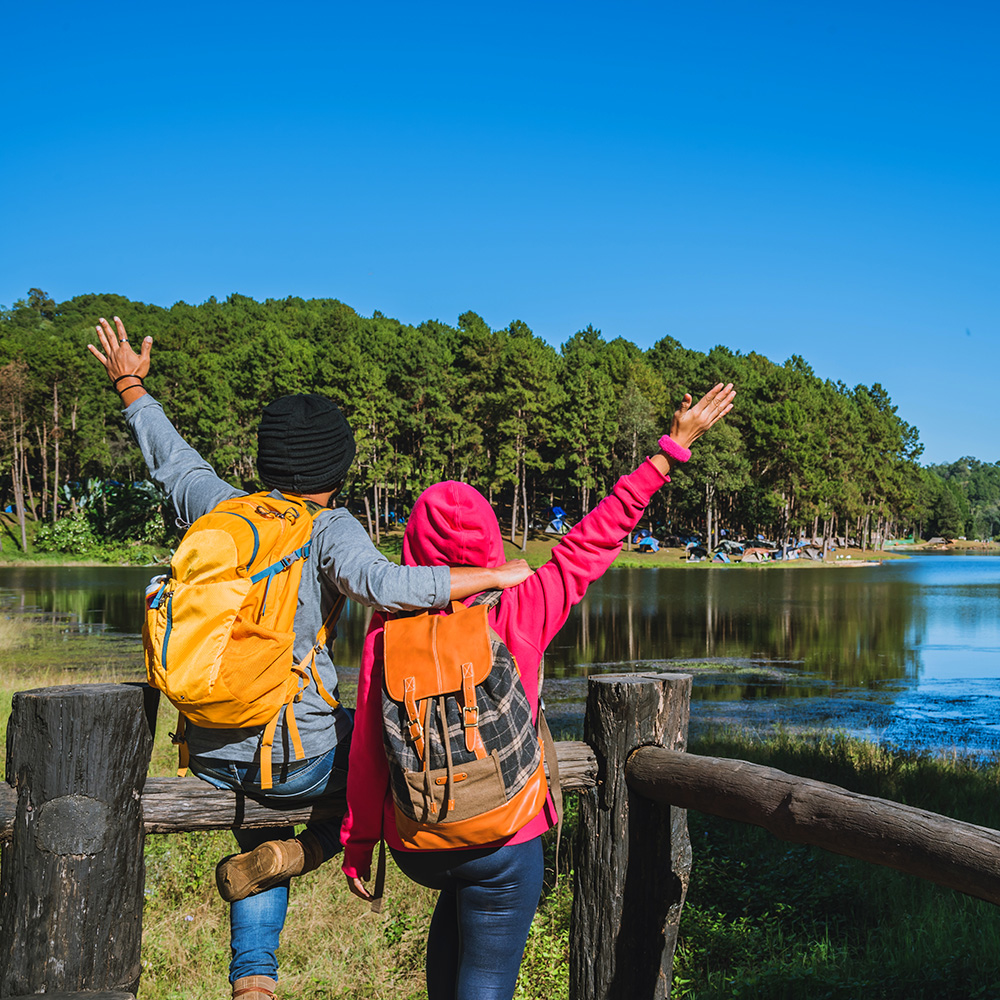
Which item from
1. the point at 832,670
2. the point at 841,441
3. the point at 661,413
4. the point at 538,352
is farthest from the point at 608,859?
the point at 841,441

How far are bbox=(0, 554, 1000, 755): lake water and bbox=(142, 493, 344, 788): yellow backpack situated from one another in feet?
36.6

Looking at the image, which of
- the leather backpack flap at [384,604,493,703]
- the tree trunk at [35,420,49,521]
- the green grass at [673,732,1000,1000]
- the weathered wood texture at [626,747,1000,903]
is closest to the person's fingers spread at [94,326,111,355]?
the leather backpack flap at [384,604,493,703]

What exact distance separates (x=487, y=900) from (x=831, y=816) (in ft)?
3.07

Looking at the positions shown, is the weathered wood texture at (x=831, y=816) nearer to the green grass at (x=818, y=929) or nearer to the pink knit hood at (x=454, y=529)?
the pink knit hood at (x=454, y=529)

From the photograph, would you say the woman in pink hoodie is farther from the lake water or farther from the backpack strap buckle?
the lake water

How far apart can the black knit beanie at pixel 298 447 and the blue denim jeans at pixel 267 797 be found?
793mm

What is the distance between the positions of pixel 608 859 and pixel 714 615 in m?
27.0

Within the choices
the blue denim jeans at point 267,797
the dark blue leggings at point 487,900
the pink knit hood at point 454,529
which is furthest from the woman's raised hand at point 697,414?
the blue denim jeans at point 267,797

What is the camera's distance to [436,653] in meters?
Answer: 2.24

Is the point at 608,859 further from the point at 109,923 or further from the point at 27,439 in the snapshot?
the point at 27,439

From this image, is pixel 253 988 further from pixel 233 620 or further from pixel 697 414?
pixel 697 414

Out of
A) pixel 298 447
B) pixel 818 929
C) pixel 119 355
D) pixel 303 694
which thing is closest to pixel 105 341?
pixel 119 355

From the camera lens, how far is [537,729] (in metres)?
2.43

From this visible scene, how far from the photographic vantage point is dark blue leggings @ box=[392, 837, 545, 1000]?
231cm
